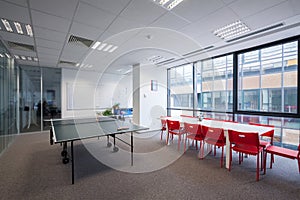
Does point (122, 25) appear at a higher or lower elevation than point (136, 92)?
higher

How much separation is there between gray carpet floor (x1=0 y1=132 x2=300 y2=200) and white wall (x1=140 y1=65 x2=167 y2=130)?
8.24 ft

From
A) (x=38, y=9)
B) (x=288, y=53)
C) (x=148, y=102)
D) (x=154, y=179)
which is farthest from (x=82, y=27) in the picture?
(x=288, y=53)

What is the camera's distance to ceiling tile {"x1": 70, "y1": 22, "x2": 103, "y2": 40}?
8.77ft

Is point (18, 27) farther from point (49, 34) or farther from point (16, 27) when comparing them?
point (49, 34)

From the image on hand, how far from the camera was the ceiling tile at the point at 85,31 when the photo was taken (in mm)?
2674

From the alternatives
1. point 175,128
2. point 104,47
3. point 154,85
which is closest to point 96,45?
point 104,47

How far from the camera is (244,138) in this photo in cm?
232

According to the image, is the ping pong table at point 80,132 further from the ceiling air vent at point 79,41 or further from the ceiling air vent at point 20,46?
the ceiling air vent at point 20,46

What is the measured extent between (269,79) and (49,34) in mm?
5533

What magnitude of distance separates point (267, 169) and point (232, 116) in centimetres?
185

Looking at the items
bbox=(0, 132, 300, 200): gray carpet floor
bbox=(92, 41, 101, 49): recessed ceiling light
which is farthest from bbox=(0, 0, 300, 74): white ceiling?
bbox=(0, 132, 300, 200): gray carpet floor

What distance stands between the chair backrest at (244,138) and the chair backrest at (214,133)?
0.26 metres

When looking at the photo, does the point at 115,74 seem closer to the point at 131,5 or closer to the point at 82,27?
the point at 82,27

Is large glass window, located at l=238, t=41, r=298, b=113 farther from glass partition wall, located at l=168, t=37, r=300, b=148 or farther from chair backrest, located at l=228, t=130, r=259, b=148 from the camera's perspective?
chair backrest, located at l=228, t=130, r=259, b=148
